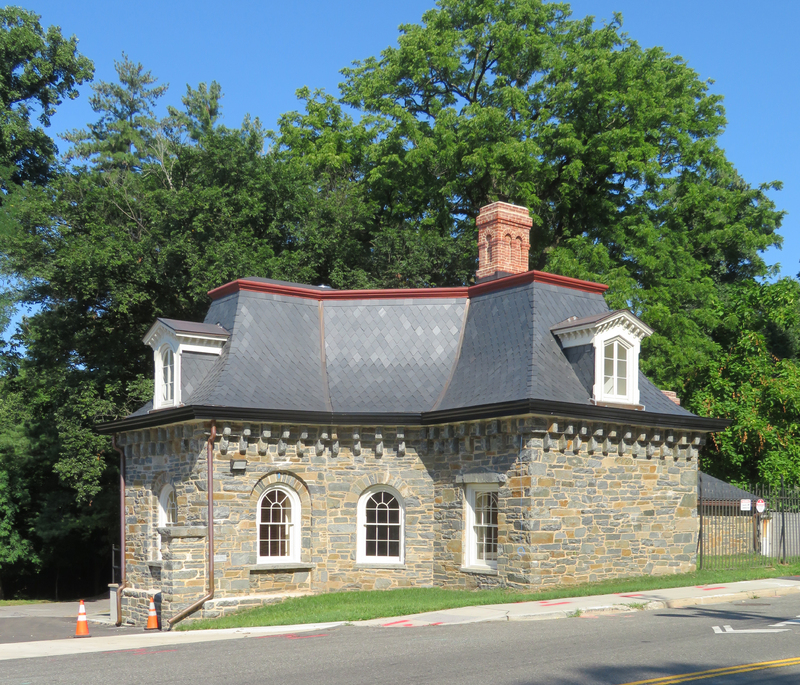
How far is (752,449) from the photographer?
32500 millimetres

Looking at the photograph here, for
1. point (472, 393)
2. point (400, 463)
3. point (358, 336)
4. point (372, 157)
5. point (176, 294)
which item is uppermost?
point (372, 157)

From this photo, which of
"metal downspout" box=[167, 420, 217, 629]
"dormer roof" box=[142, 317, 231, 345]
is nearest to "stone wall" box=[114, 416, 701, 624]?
"metal downspout" box=[167, 420, 217, 629]

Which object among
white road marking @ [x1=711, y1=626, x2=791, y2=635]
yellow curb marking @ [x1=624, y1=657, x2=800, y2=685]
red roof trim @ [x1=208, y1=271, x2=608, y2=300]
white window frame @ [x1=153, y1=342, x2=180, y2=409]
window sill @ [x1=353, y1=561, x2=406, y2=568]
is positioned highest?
red roof trim @ [x1=208, y1=271, x2=608, y2=300]

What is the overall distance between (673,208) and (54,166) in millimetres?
27313

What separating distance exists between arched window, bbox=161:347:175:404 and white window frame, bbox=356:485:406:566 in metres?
4.74

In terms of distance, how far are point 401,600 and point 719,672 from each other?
347 inches

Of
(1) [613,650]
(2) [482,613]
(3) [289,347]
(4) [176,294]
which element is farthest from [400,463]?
(4) [176,294]

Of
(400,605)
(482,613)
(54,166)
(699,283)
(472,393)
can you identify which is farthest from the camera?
(54,166)

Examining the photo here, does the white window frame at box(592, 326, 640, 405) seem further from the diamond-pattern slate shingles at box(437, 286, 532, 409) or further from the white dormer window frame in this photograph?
the white dormer window frame

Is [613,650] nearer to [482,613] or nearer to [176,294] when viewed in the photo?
[482,613]

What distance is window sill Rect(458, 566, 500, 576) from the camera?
18.3 metres

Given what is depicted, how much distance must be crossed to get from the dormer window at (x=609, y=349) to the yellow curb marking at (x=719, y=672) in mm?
9052

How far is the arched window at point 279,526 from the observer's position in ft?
62.4

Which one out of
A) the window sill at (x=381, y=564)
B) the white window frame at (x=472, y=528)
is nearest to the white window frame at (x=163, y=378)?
the window sill at (x=381, y=564)
